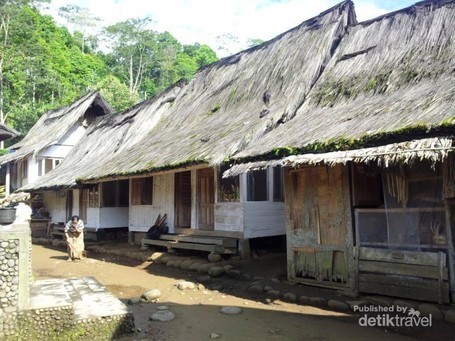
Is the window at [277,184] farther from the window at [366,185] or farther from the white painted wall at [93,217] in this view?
the white painted wall at [93,217]

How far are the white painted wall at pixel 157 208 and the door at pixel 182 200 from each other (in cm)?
17

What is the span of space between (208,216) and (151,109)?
6.64 metres

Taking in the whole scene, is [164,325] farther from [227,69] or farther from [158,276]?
[227,69]

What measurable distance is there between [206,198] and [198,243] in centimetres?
146

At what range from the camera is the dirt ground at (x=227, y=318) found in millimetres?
5172

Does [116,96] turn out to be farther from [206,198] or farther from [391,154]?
[391,154]

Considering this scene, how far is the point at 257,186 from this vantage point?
1011 centimetres

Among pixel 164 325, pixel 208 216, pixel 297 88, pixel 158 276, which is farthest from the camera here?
pixel 208 216

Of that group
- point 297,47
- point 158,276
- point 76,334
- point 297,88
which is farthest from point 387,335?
Answer: point 297,47

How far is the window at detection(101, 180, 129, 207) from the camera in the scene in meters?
15.0

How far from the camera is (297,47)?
11523 millimetres

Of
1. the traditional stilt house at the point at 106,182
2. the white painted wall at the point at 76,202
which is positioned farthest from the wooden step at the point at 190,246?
the white painted wall at the point at 76,202

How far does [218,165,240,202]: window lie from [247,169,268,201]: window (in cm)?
31

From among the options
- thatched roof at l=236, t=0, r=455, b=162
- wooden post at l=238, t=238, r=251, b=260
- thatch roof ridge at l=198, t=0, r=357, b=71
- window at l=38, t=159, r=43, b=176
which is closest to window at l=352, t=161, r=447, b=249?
thatched roof at l=236, t=0, r=455, b=162
